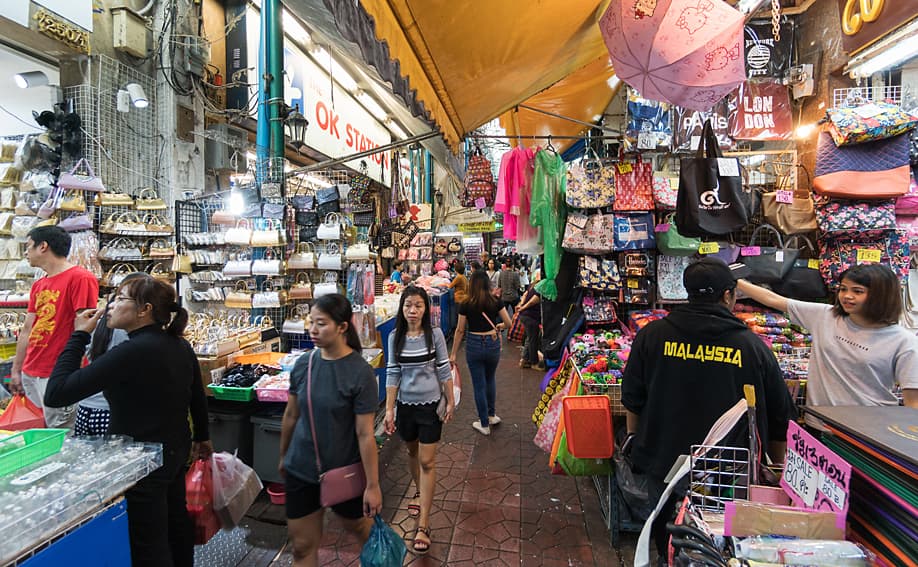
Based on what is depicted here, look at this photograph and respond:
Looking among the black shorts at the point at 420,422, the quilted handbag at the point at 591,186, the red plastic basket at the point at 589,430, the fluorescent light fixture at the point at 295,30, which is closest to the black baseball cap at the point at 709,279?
the red plastic basket at the point at 589,430

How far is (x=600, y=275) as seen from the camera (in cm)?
411

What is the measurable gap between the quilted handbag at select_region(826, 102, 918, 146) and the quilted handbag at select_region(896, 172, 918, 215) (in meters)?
0.60

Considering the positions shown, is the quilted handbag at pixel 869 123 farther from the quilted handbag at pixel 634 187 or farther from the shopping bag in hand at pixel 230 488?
the shopping bag in hand at pixel 230 488

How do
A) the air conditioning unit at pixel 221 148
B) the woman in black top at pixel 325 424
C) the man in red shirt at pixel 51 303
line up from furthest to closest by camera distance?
the air conditioning unit at pixel 221 148
the man in red shirt at pixel 51 303
the woman in black top at pixel 325 424

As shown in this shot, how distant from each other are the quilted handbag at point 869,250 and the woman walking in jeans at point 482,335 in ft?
10.1

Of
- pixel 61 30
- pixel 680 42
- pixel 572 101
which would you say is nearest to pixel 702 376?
pixel 680 42

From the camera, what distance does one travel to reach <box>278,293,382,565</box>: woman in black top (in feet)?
6.88

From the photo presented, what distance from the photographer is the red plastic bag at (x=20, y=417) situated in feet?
8.52

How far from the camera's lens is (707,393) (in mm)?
1967

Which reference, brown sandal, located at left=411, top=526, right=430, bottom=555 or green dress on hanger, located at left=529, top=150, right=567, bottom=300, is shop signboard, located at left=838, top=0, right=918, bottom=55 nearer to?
green dress on hanger, located at left=529, top=150, right=567, bottom=300

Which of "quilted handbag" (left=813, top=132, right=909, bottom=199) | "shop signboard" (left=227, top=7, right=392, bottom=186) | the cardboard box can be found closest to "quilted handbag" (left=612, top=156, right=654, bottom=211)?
"quilted handbag" (left=813, top=132, right=909, bottom=199)

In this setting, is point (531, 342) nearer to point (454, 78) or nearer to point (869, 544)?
point (454, 78)

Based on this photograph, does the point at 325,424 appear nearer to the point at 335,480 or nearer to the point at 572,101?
the point at 335,480

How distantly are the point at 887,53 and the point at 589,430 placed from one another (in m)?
3.93
